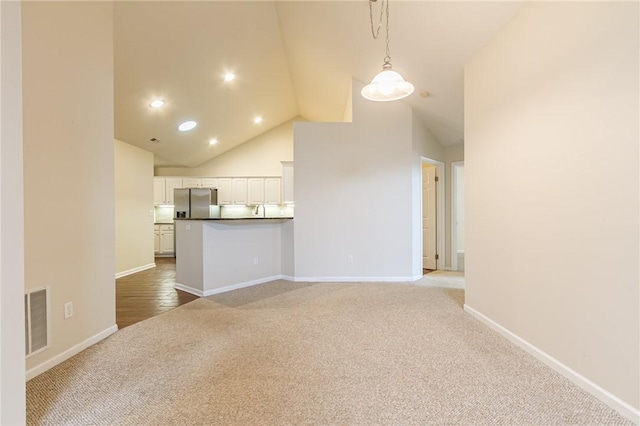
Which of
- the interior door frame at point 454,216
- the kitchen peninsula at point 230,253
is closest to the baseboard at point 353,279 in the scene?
the kitchen peninsula at point 230,253

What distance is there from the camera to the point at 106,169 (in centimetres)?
257

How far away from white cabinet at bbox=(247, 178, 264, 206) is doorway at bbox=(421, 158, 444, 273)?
3.92 metres

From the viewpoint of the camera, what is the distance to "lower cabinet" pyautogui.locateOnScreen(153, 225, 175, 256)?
24.9 ft

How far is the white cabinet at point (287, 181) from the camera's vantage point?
7230 mm

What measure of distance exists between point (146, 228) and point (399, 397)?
5.89 metres

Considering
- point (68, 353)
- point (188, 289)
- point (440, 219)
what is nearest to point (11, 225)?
point (68, 353)

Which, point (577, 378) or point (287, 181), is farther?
point (287, 181)

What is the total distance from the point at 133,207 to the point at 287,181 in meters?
3.28

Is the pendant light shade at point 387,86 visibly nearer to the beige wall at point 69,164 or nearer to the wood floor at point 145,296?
the beige wall at point 69,164

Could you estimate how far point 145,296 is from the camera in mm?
3947

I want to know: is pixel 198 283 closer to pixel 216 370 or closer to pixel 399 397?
pixel 216 370

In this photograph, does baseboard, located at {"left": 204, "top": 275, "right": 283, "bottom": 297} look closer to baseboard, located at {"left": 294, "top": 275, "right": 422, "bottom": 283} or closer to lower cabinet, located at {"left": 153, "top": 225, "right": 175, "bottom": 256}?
baseboard, located at {"left": 294, "top": 275, "right": 422, "bottom": 283}

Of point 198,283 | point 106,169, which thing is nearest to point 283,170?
point 198,283

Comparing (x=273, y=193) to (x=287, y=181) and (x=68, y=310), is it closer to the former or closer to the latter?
(x=287, y=181)
